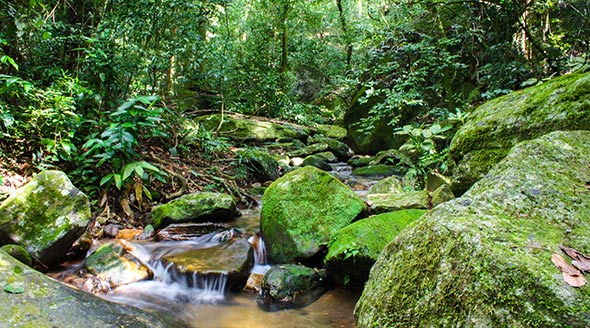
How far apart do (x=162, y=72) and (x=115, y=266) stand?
3730 millimetres

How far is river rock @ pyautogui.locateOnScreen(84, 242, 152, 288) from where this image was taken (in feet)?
11.8

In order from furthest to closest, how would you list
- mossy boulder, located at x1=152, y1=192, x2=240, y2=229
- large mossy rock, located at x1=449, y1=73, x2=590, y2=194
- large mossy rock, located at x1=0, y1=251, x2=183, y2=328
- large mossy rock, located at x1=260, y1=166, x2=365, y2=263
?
mossy boulder, located at x1=152, y1=192, x2=240, y2=229, large mossy rock, located at x1=260, y1=166, x2=365, y2=263, large mossy rock, located at x1=449, y1=73, x2=590, y2=194, large mossy rock, located at x1=0, y1=251, x2=183, y2=328

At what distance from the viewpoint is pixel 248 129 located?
33.3ft

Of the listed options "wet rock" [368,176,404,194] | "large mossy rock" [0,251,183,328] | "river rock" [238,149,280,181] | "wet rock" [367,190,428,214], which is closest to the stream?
"large mossy rock" [0,251,183,328]

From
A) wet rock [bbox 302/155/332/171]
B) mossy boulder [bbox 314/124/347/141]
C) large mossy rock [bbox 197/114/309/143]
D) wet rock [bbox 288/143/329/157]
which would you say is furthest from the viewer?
mossy boulder [bbox 314/124/347/141]

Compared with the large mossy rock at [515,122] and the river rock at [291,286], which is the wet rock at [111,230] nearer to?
the river rock at [291,286]

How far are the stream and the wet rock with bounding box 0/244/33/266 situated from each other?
51 cm

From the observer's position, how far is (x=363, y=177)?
825 cm

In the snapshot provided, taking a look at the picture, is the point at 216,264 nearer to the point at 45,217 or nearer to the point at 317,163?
the point at 45,217

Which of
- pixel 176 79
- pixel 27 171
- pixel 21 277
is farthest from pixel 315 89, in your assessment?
pixel 21 277

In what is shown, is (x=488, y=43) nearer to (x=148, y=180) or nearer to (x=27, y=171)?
(x=148, y=180)

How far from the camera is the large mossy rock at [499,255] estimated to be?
44.1 inches

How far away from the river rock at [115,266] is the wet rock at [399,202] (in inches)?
112

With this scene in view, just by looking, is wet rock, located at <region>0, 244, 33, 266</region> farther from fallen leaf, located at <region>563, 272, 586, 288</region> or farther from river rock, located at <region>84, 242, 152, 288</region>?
fallen leaf, located at <region>563, 272, 586, 288</region>
